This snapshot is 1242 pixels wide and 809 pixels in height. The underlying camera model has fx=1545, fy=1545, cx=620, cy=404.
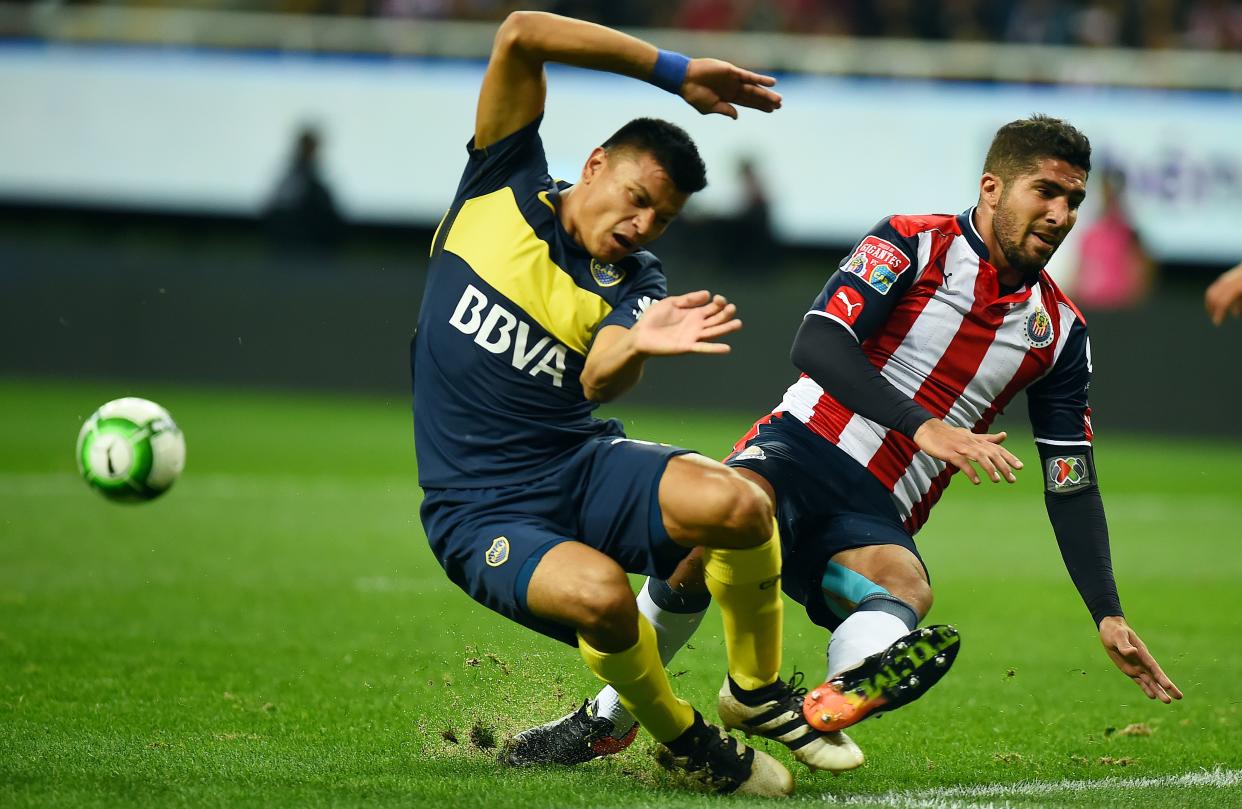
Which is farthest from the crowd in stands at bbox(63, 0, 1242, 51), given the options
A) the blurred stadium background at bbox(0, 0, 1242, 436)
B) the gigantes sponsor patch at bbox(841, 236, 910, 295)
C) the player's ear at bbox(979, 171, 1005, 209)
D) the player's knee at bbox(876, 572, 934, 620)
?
the player's knee at bbox(876, 572, 934, 620)

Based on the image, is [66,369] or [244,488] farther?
[66,369]

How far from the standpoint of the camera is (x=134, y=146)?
1677cm

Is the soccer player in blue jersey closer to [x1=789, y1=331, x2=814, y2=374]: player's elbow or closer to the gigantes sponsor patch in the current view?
[x1=789, y1=331, x2=814, y2=374]: player's elbow

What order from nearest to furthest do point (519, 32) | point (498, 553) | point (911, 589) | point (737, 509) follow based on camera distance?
point (737, 509) < point (498, 553) < point (519, 32) < point (911, 589)

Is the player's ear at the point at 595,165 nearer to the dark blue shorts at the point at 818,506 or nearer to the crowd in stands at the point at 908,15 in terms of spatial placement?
the dark blue shorts at the point at 818,506

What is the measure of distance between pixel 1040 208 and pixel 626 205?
4.02ft

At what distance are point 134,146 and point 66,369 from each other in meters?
2.58

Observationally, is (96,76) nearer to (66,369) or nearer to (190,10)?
(190,10)

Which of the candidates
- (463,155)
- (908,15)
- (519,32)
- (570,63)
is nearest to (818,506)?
(570,63)

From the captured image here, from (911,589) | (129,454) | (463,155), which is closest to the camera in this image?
(911,589)

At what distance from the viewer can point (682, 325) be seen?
386 centimetres

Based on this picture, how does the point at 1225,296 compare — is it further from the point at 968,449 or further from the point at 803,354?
the point at 803,354

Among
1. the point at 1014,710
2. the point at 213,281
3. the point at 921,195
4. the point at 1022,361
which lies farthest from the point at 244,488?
the point at 921,195

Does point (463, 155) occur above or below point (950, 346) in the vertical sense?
below
